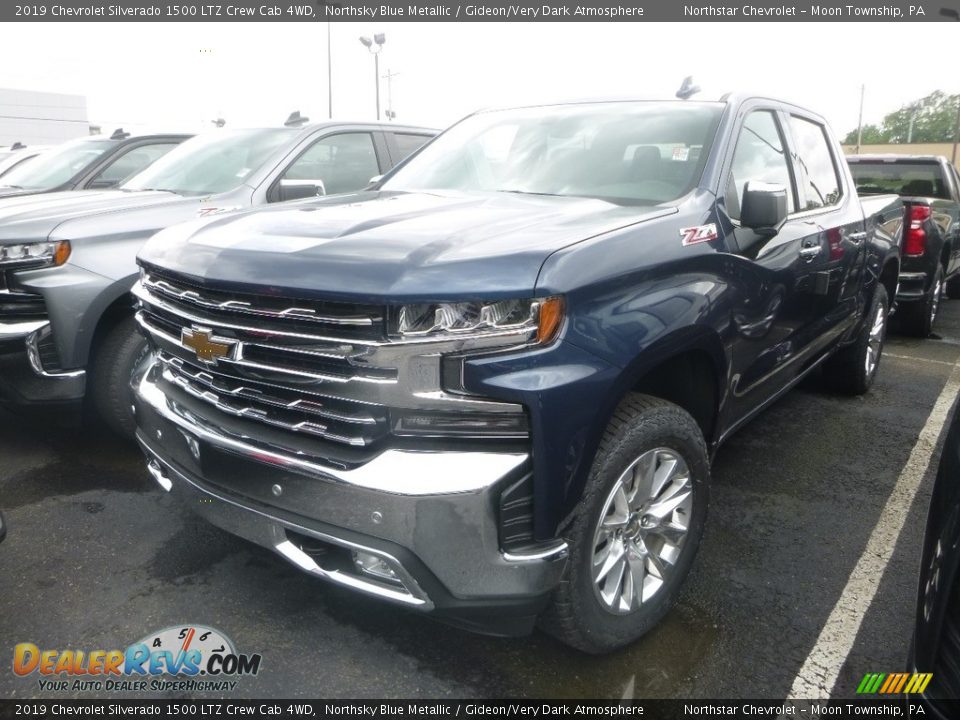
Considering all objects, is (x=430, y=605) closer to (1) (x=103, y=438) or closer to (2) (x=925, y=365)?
(1) (x=103, y=438)

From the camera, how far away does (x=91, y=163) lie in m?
7.40

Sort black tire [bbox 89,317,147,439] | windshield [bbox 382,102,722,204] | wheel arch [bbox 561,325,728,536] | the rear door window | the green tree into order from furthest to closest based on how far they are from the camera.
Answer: the green tree, the rear door window, black tire [bbox 89,317,147,439], windshield [bbox 382,102,722,204], wheel arch [bbox 561,325,728,536]

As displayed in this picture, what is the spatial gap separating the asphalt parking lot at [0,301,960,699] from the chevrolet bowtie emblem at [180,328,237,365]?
97cm

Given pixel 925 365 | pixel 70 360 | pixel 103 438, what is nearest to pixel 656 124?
pixel 70 360

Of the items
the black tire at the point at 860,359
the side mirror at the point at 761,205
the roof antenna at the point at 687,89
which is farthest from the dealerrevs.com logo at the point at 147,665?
the black tire at the point at 860,359

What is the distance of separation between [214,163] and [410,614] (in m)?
3.67

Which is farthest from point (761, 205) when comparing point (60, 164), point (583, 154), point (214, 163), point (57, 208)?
point (60, 164)

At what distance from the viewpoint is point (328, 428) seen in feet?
6.71

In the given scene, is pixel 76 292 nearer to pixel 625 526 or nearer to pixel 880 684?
pixel 625 526

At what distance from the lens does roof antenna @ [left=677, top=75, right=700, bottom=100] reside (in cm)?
336

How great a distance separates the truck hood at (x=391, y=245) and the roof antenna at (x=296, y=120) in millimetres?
2654

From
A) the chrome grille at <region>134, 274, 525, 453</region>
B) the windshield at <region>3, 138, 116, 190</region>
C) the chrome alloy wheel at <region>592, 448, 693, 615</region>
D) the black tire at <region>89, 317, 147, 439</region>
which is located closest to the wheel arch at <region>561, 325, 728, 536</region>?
the chrome alloy wheel at <region>592, 448, 693, 615</region>

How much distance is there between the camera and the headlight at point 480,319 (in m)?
1.91

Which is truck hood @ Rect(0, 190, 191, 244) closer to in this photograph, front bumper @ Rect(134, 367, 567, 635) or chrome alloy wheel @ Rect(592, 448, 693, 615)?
front bumper @ Rect(134, 367, 567, 635)
